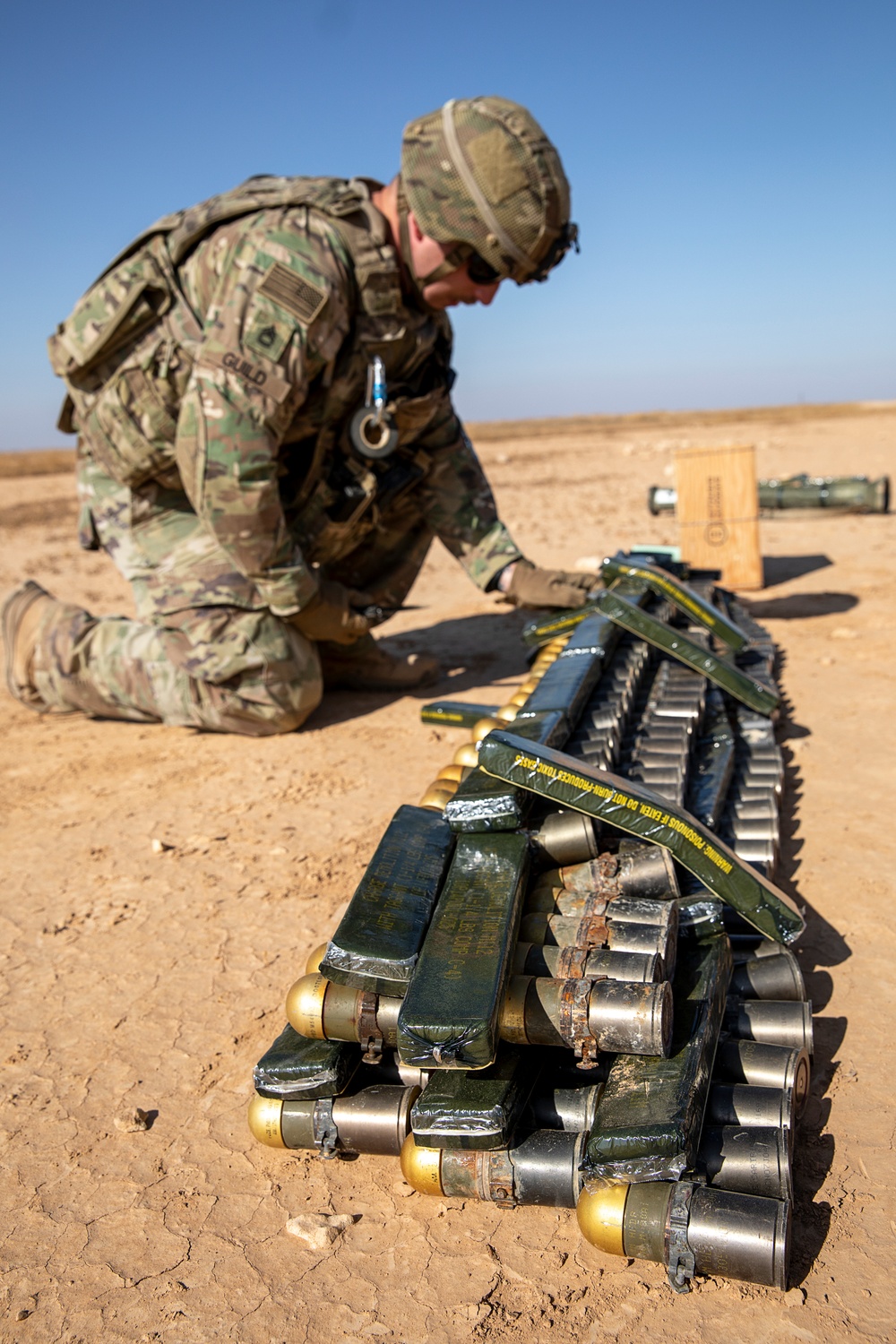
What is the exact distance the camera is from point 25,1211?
213 centimetres

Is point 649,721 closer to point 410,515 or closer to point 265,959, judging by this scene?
point 265,959

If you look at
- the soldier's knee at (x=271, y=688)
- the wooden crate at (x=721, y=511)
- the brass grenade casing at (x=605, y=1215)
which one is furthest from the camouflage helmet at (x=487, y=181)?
the brass grenade casing at (x=605, y=1215)

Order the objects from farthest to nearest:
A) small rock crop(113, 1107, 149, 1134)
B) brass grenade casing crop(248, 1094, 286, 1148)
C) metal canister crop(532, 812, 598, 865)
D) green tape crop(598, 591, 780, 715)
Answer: green tape crop(598, 591, 780, 715), metal canister crop(532, 812, 598, 865), small rock crop(113, 1107, 149, 1134), brass grenade casing crop(248, 1094, 286, 1148)

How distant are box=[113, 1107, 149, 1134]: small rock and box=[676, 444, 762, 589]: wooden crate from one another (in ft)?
18.8

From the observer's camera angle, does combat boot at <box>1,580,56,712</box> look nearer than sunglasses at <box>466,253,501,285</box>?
No

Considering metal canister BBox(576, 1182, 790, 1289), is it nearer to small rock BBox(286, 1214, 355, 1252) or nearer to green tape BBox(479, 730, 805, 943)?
small rock BBox(286, 1214, 355, 1252)

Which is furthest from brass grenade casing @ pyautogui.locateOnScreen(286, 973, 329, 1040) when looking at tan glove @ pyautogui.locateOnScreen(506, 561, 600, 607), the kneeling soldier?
tan glove @ pyautogui.locateOnScreen(506, 561, 600, 607)

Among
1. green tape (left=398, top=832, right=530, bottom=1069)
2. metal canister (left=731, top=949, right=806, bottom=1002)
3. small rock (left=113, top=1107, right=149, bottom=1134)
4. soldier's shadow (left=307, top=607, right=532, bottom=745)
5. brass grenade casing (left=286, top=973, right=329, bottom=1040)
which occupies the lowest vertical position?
small rock (left=113, top=1107, right=149, bottom=1134)

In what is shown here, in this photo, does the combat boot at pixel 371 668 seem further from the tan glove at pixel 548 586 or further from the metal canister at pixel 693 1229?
the metal canister at pixel 693 1229

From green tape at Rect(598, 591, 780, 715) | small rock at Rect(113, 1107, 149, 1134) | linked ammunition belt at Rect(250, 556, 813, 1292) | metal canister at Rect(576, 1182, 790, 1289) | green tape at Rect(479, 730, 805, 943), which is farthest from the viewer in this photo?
green tape at Rect(598, 591, 780, 715)

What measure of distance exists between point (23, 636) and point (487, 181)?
3.21 meters

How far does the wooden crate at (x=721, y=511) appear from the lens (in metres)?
7.29

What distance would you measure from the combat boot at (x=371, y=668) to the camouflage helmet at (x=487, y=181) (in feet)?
6.91

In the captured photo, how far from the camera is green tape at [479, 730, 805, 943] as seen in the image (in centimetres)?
251
